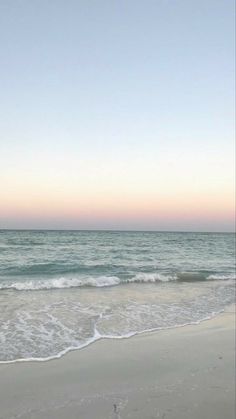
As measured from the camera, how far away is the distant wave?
16.4 m

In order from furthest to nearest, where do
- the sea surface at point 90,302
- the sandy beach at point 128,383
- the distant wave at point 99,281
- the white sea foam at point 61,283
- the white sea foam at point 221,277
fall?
1. the white sea foam at point 221,277
2. the distant wave at point 99,281
3. the white sea foam at point 61,283
4. the sea surface at point 90,302
5. the sandy beach at point 128,383

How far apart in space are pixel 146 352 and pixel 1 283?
1018 centimetres

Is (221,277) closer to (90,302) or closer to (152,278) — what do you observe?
(152,278)

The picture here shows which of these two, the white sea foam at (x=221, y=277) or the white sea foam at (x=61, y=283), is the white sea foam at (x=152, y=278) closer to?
the white sea foam at (x=61, y=283)

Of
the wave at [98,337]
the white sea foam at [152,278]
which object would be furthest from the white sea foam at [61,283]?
the wave at [98,337]

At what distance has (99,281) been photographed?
1822 cm

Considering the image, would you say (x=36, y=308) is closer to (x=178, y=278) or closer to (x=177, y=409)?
(x=177, y=409)

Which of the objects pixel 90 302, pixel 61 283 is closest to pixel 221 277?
pixel 61 283

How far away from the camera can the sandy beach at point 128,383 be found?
5.41 metres

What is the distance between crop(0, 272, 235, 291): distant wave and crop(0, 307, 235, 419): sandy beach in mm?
8174

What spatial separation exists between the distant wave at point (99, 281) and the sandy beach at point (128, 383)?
8174mm

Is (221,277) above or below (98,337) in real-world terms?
below

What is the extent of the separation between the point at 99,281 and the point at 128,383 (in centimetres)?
1187

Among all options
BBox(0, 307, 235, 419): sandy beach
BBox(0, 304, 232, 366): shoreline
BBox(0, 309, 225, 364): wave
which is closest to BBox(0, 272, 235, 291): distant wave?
BBox(0, 309, 225, 364): wave
